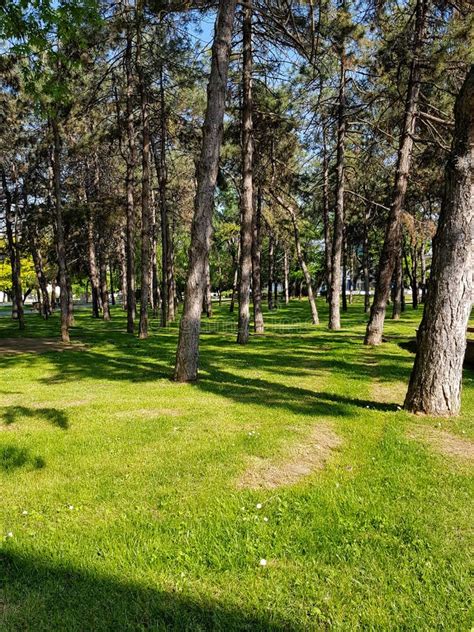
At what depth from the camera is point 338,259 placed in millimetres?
17656

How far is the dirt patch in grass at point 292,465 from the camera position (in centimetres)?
416

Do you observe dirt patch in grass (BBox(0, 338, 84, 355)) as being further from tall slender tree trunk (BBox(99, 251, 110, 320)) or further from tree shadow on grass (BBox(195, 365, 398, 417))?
tall slender tree trunk (BBox(99, 251, 110, 320))

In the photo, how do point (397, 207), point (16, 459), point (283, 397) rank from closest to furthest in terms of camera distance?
1. point (16, 459)
2. point (283, 397)
3. point (397, 207)

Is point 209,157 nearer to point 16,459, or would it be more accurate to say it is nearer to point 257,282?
point 16,459

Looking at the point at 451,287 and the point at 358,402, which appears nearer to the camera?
the point at 451,287

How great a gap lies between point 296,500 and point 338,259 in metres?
14.9

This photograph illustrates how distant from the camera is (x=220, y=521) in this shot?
3.44 m

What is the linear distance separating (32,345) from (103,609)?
14032 mm

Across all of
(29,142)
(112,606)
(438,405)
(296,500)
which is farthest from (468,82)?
(29,142)

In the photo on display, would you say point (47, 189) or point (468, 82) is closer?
point (468, 82)

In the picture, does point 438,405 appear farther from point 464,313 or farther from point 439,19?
point 439,19

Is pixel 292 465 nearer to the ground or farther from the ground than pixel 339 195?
nearer to the ground

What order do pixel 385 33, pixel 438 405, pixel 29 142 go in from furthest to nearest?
pixel 29 142
pixel 385 33
pixel 438 405

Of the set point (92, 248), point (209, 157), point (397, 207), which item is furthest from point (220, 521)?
point (92, 248)
